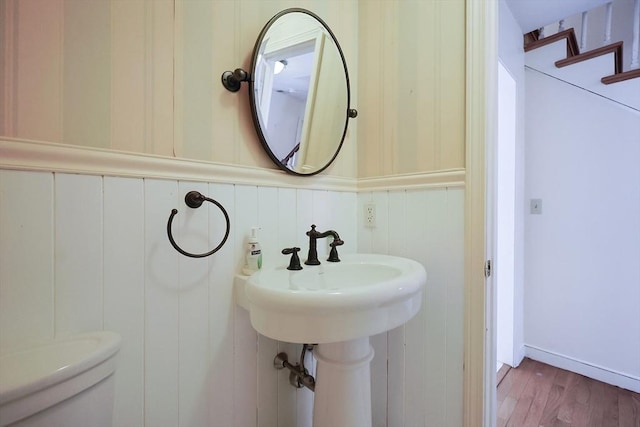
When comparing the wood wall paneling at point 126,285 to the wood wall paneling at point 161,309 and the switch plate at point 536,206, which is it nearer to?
the wood wall paneling at point 161,309

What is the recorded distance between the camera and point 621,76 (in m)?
1.64

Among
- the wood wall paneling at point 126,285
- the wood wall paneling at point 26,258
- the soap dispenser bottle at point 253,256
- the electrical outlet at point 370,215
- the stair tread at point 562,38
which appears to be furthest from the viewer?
the stair tread at point 562,38

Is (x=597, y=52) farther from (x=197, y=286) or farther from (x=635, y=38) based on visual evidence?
(x=197, y=286)

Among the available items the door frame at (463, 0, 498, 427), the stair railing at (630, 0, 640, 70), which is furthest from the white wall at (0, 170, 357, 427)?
the stair railing at (630, 0, 640, 70)

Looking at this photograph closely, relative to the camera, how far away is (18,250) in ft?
1.78

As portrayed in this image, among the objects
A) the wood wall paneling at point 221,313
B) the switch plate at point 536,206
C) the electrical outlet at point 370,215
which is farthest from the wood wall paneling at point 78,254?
the switch plate at point 536,206

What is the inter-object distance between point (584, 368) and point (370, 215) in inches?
73.3

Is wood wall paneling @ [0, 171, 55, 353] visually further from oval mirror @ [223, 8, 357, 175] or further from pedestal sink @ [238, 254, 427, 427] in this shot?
oval mirror @ [223, 8, 357, 175]

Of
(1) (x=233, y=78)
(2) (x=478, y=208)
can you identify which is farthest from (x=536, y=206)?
(1) (x=233, y=78)

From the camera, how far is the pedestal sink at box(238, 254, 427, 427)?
22.8 inches

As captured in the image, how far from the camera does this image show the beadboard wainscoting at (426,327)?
0.96 meters

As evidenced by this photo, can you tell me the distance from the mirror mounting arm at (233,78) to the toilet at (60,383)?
2.41 feet

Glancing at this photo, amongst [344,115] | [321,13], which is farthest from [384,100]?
[321,13]

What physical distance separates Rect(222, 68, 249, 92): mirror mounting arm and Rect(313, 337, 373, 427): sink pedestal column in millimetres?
843
